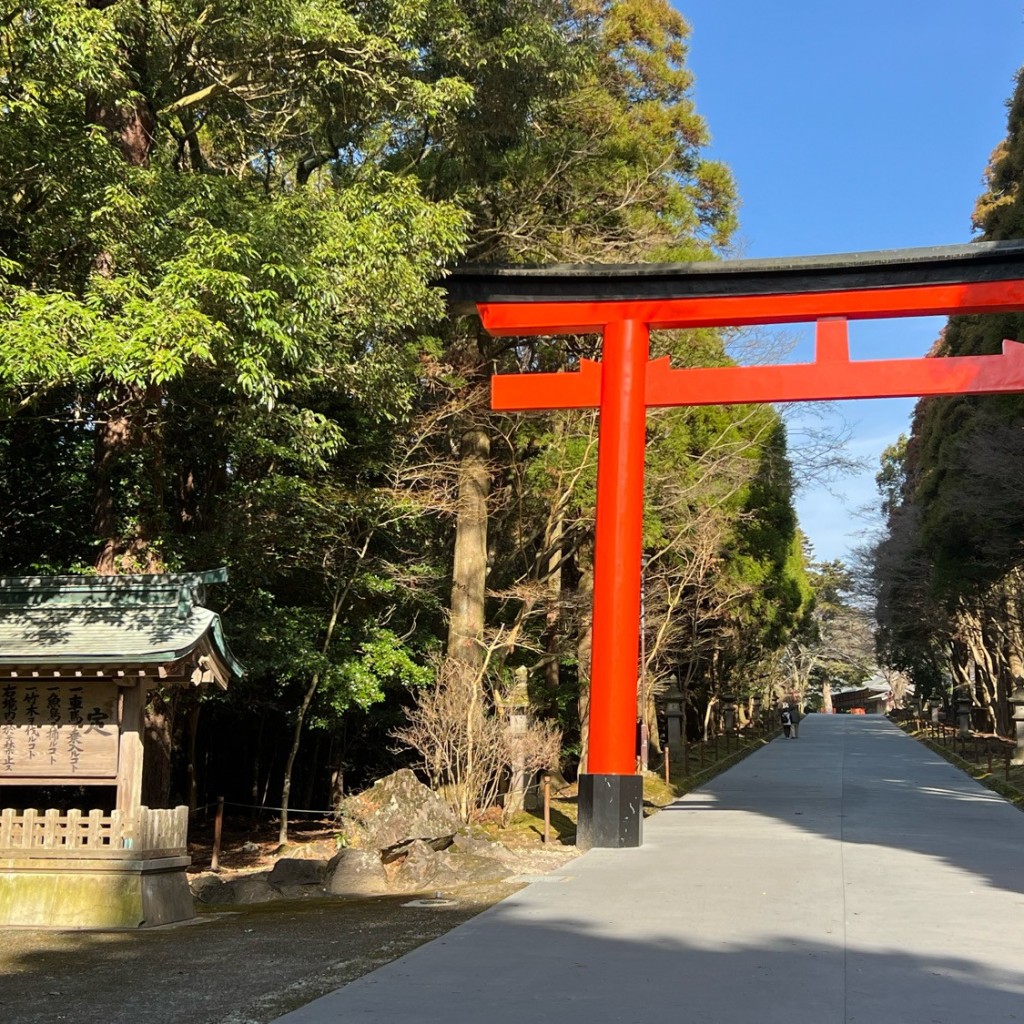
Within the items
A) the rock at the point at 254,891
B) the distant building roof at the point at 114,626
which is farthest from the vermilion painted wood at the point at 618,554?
the distant building roof at the point at 114,626

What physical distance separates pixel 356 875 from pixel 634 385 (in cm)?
569

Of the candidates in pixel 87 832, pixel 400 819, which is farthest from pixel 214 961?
pixel 400 819

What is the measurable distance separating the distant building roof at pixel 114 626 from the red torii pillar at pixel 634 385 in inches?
152

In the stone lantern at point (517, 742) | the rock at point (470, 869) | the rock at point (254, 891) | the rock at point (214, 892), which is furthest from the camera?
the stone lantern at point (517, 742)

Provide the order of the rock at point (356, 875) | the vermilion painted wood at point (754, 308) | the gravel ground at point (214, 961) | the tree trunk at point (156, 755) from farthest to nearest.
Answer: the tree trunk at point (156, 755) → the vermilion painted wood at point (754, 308) → the rock at point (356, 875) → the gravel ground at point (214, 961)

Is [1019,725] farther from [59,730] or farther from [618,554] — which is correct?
[59,730]

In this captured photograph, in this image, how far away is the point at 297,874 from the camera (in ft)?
37.2

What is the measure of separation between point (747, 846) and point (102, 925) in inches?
233

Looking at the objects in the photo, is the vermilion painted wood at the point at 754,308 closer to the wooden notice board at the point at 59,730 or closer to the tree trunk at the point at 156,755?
the tree trunk at the point at 156,755

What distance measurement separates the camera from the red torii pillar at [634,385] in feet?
37.4

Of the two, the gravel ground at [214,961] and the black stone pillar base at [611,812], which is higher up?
the black stone pillar base at [611,812]

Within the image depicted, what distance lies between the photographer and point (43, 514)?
14398 mm

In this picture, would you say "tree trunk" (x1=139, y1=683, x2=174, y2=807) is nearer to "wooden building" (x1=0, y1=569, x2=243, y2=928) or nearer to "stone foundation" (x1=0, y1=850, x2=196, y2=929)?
"wooden building" (x1=0, y1=569, x2=243, y2=928)

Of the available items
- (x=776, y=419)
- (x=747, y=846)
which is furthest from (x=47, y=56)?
(x=776, y=419)
